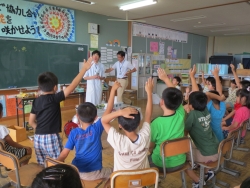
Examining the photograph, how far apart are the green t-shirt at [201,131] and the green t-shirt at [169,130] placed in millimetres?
203

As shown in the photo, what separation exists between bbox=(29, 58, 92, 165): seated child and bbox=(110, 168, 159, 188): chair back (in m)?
0.89

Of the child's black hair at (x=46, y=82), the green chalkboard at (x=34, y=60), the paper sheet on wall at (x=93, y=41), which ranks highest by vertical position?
the paper sheet on wall at (x=93, y=41)

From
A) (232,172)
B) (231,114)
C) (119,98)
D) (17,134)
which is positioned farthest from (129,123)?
(119,98)

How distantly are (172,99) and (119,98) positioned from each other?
11.9 ft

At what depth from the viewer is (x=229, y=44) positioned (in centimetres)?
1128

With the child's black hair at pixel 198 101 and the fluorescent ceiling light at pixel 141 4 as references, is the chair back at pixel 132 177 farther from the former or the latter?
the fluorescent ceiling light at pixel 141 4

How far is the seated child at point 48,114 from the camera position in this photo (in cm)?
187

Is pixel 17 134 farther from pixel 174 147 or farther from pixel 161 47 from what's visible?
pixel 161 47

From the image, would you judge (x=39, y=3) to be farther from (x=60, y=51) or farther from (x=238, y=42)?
(x=238, y=42)

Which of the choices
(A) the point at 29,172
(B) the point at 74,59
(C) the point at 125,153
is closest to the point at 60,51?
(B) the point at 74,59

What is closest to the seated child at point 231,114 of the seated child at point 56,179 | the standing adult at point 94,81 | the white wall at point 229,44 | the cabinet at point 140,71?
the standing adult at point 94,81

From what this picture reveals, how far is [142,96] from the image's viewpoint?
7.66m

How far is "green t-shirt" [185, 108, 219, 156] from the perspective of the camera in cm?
195

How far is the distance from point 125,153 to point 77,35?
4.78 m
